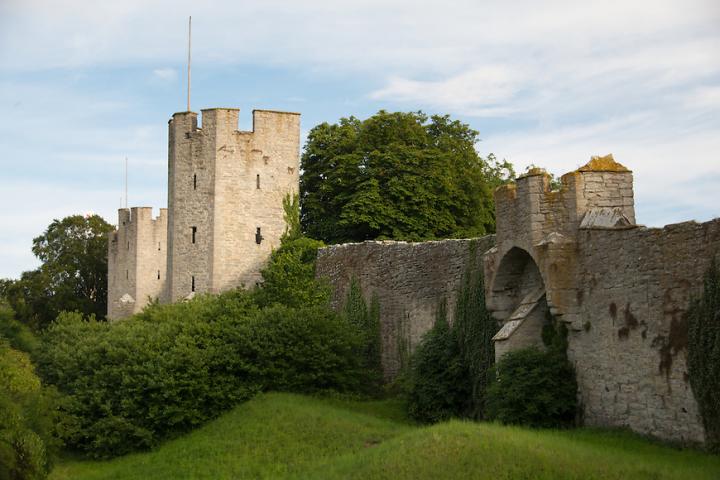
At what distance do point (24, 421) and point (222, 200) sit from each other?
52.8 ft

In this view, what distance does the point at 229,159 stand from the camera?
1448 inches

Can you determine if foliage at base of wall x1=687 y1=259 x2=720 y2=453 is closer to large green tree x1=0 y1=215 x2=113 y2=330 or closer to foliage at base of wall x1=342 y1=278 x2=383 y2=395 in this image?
foliage at base of wall x1=342 y1=278 x2=383 y2=395

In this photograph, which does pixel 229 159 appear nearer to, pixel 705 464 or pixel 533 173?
pixel 533 173

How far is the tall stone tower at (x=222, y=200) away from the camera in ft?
120

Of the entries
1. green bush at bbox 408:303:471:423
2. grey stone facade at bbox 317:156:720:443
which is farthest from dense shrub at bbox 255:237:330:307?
grey stone facade at bbox 317:156:720:443

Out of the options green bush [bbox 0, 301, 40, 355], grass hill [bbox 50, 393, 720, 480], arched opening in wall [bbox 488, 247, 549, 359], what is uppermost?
arched opening in wall [bbox 488, 247, 549, 359]

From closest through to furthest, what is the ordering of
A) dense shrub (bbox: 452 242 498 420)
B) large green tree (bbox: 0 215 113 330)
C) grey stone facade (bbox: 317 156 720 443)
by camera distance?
grey stone facade (bbox: 317 156 720 443), dense shrub (bbox: 452 242 498 420), large green tree (bbox: 0 215 113 330)

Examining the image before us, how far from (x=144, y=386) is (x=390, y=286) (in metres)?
6.95

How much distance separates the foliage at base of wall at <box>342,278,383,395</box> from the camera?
27594mm

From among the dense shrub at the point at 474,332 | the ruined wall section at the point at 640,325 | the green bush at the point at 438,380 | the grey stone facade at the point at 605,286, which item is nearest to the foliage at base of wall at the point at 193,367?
the green bush at the point at 438,380

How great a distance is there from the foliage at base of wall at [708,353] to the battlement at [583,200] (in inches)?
118

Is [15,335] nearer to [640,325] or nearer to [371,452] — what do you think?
[371,452]

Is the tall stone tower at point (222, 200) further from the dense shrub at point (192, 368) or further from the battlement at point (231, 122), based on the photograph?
the dense shrub at point (192, 368)

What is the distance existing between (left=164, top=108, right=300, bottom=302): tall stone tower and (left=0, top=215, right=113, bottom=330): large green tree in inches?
952
